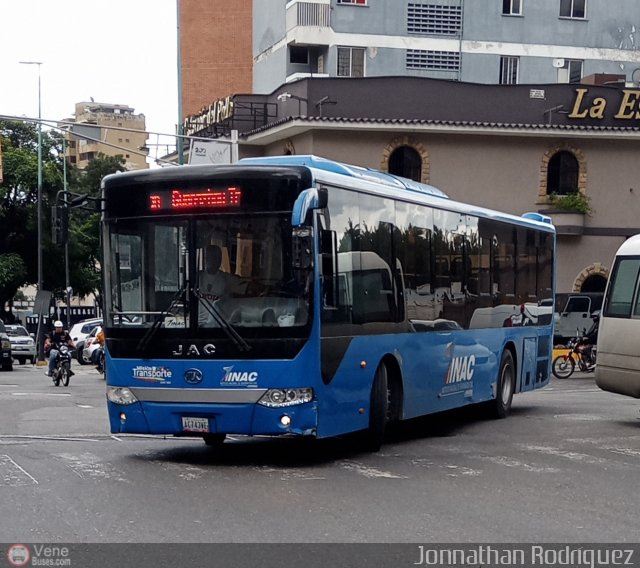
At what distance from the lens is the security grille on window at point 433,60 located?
4619 centimetres

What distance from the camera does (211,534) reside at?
332 inches

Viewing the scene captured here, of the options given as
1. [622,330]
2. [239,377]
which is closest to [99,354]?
[622,330]

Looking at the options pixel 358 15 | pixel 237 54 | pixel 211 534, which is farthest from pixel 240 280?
pixel 237 54

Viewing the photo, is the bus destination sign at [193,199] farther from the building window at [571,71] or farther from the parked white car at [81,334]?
the building window at [571,71]

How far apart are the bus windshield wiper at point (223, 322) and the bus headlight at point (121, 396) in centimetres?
123

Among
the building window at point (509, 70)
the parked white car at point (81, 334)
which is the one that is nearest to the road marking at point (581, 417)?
the parked white car at point (81, 334)

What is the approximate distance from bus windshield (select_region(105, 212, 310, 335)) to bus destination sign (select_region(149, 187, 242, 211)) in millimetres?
115

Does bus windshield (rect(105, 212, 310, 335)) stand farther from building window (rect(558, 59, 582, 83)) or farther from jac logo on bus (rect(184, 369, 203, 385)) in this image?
building window (rect(558, 59, 582, 83))

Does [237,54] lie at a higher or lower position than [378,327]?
higher

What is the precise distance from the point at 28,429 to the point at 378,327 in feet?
18.0

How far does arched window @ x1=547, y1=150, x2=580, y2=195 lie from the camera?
1563 inches

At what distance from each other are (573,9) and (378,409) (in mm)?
37243

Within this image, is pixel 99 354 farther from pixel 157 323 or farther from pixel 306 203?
pixel 306 203
